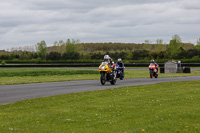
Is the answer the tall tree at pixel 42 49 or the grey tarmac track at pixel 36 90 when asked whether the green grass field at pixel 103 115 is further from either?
the tall tree at pixel 42 49

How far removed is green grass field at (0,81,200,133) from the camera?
342 inches

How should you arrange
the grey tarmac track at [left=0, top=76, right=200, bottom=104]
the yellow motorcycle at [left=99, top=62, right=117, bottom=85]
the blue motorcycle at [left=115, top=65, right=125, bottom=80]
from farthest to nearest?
the blue motorcycle at [left=115, top=65, right=125, bottom=80] < the yellow motorcycle at [left=99, top=62, right=117, bottom=85] < the grey tarmac track at [left=0, top=76, right=200, bottom=104]

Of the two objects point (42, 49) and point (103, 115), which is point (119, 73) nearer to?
point (103, 115)

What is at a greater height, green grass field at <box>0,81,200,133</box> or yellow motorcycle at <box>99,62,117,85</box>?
yellow motorcycle at <box>99,62,117,85</box>

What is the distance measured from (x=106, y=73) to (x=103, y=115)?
12612 mm

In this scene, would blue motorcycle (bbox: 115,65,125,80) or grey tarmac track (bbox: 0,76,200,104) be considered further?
blue motorcycle (bbox: 115,65,125,80)

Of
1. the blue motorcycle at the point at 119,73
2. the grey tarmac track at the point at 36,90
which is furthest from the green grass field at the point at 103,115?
the blue motorcycle at the point at 119,73

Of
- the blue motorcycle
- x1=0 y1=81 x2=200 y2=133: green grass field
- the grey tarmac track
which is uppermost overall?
the blue motorcycle

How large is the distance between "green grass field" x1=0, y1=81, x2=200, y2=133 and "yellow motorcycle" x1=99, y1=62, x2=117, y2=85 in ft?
26.1

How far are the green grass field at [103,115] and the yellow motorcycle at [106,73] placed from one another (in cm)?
795

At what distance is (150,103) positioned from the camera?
42.1 feet

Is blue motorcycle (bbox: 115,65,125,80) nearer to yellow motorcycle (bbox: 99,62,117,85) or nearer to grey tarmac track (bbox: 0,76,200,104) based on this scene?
yellow motorcycle (bbox: 99,62,117,85)

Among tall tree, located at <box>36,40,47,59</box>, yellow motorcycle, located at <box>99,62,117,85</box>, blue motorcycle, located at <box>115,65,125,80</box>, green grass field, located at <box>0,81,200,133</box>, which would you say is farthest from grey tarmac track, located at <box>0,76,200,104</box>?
tall tree, located at <box>36,40,47,59</box>

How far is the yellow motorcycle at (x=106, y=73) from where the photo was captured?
73.0 feet
